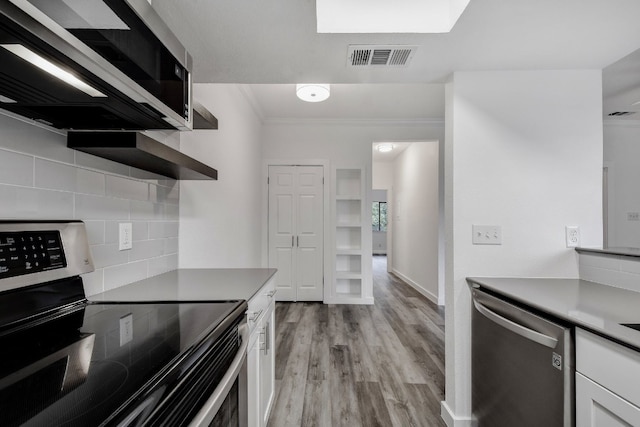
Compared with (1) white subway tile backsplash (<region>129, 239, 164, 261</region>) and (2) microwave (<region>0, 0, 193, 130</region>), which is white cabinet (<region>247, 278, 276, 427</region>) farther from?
(2) microwave (<region>0, 0, 193, 130</region>)

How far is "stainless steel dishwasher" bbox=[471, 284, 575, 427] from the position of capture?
1.06 metres

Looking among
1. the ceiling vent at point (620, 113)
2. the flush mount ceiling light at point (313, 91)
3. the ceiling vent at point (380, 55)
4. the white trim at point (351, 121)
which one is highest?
the white trim at point (351, 121)

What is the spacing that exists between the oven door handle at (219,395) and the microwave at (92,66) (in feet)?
2.72

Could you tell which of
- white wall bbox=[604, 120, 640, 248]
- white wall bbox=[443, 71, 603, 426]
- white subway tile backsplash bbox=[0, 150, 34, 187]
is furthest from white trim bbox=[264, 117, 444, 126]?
white subway tile backsplash bbox=[0, 150, 34, 187]

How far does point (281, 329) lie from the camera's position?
3.28 m

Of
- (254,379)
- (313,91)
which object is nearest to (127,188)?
(254,379)

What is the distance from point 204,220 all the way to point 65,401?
1701 mm

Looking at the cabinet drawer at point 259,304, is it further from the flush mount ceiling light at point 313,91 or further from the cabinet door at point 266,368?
the flush mount ceiling light at point 313,91

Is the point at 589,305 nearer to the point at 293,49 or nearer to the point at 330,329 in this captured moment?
the point at 293,49

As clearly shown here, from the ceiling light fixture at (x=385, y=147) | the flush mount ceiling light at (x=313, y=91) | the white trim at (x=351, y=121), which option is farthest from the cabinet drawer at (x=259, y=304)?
the ceiling light fixture at (x=385, y=147)

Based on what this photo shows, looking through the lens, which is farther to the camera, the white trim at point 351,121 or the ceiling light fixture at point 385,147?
the ceiling light fixture at point 385,147

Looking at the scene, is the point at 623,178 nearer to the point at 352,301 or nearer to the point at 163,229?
the point at 352,301

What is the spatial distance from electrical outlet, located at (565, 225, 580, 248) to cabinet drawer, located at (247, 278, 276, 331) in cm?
183

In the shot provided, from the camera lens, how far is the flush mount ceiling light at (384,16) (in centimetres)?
142
